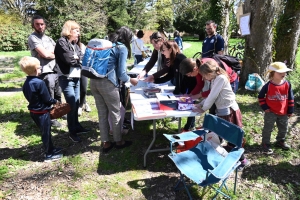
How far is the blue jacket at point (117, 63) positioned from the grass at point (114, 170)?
1.14m

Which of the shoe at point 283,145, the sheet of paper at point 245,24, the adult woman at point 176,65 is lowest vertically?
the shoe at point 283,145

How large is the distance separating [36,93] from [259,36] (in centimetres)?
496

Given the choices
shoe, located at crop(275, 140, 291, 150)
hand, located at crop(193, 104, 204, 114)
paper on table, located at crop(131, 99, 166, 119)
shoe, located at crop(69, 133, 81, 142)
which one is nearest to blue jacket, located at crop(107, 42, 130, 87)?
paper on table, located at crop(131, 99, 166, 119)

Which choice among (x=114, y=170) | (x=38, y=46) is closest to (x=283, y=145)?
(x=114, y=170)

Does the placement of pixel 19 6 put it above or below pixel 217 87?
above

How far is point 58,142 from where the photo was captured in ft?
12.9

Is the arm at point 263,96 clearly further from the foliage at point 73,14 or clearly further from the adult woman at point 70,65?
the foliage at point 73,14

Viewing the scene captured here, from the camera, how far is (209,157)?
9.00 ft

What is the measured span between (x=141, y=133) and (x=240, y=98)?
277 centimetres

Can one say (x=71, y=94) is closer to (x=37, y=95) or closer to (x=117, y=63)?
(x=37, y=95)

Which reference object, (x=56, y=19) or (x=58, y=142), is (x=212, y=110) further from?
(x=56, y=19)

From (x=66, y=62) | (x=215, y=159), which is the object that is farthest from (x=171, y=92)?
(x=66, y=62)

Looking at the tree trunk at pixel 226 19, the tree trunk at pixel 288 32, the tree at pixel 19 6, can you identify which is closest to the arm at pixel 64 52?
the tree trunk at pixel 288 32

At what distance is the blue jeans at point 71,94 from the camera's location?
3691mm
